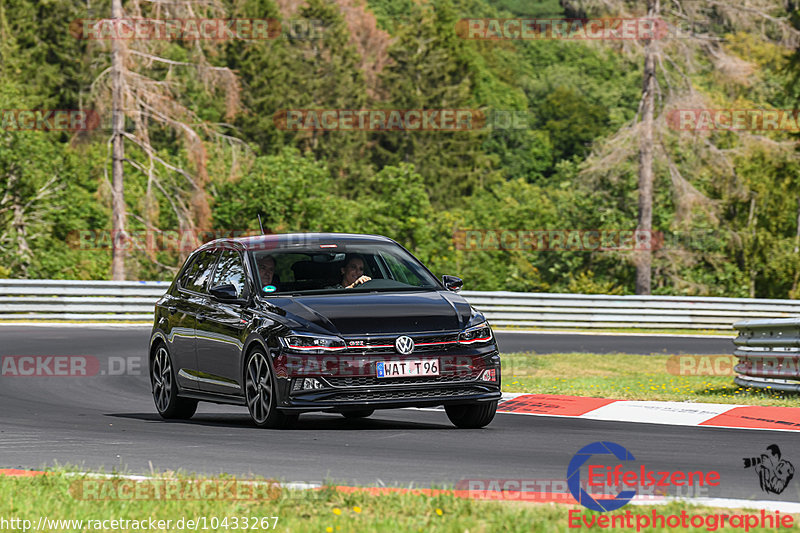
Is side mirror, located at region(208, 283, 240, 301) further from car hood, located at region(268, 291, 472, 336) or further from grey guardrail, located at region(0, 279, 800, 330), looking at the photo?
grey guardrail, located at region(0, 279, 800, 330)

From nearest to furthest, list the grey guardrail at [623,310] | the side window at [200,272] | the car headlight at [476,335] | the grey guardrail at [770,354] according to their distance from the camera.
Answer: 1. the car headlight at [476,335]
2. the side window at [200,272]
3. the grey guardrail at [770,354]
4. the grey guardrail at [623,310]

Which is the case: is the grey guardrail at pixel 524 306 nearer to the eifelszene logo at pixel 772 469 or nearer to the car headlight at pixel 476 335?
the car headlight at pixel 476 335

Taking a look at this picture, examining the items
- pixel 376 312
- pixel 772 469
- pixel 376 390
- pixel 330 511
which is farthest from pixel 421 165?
pixel 330 511

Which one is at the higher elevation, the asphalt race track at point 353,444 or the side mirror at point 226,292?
the side mirror at point 226,292

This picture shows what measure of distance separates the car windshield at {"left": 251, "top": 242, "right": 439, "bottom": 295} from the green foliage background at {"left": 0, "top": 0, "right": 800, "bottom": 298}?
24.5 meters

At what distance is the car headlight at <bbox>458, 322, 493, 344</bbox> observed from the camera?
1034cm

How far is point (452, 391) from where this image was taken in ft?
33.8

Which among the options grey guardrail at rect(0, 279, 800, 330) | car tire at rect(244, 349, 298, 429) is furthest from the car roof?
grey guardrail at rect(0, 279, 800, 330)

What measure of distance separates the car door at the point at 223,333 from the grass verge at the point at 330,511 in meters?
3.84

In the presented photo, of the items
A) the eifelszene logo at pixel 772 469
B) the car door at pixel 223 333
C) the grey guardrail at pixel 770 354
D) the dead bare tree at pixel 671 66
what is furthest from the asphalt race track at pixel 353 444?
the dead bare tree at pixel 671 66

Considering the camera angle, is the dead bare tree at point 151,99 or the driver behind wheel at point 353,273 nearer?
the driver behind wheel at point 353,273

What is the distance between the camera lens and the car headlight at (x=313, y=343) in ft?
32.8

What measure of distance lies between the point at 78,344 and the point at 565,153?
74833mm

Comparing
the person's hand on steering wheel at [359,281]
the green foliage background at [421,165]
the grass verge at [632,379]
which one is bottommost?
the green foliage background at [421,165]
